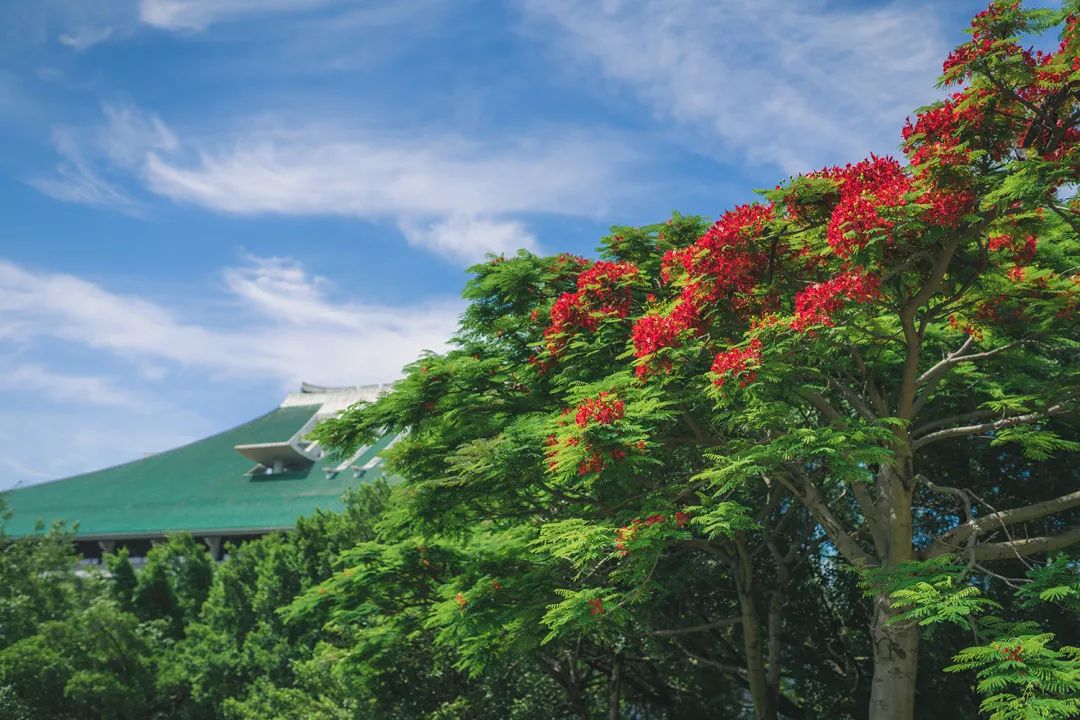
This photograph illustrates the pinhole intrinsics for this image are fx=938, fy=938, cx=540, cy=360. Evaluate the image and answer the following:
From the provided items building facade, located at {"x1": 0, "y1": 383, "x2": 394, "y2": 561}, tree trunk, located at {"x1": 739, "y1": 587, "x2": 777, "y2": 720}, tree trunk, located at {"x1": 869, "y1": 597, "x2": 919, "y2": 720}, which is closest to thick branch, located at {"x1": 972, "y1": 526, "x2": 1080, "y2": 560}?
tree trunk, located at {"x1": 869, "y1": 597, "x2": 919, "y2": 720}

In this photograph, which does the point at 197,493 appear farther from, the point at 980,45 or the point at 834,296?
the point at 980,45

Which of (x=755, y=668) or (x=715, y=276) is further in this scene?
(x=755, y=668)

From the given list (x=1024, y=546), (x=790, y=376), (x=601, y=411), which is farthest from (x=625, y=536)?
(x=1024, y=546)

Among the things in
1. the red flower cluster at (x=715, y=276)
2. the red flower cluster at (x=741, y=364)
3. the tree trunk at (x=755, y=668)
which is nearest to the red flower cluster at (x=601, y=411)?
the red flower cluster at (x=715, y=276)

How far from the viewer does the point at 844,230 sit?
30.0 ft

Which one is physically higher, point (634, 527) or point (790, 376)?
point (790, 376)

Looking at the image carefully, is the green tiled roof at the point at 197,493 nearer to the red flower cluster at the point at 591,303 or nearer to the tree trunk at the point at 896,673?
the red flower cluster at the point at 591,303

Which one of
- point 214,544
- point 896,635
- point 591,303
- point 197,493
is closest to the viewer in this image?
point 896,635

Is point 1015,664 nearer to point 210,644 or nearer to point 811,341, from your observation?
point 811,341

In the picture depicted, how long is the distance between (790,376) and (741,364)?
0.78 m

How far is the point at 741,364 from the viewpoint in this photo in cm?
926

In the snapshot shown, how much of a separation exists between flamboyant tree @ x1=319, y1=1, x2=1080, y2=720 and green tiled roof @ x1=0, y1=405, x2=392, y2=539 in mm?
18867

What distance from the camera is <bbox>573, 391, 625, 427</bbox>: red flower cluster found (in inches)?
375

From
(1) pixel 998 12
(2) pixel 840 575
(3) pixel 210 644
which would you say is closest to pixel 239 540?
(3) pixel 210 644
